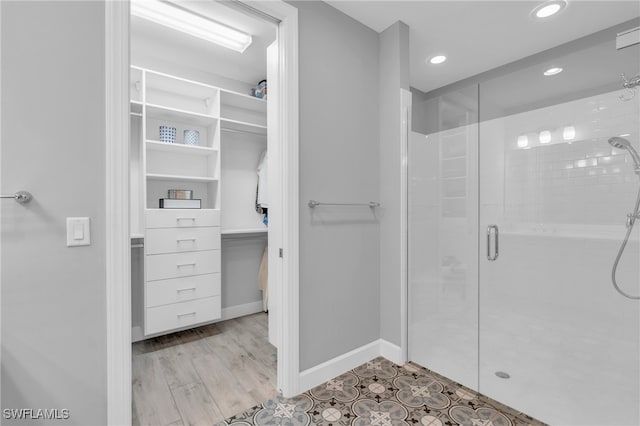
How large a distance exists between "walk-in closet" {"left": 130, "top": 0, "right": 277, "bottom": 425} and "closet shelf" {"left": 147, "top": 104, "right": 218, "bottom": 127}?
0.03 ft

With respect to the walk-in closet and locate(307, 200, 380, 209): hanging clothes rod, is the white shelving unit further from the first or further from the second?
locate(307, 200, 380, 209): hanging clothes rod

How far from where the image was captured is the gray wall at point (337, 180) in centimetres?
188

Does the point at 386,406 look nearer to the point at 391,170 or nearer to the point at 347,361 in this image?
the point at 347,361

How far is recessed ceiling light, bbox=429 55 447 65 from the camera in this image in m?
2.76

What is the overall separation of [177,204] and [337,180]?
57.4 inches

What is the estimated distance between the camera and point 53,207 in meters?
1.12

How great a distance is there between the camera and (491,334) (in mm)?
1818

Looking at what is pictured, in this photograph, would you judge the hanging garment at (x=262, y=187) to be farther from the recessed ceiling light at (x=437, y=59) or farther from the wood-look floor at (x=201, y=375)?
the recessed ceiling light at (x=437, y=59)

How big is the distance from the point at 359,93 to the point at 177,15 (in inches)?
54.1

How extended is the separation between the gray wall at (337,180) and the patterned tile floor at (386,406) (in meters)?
0.21

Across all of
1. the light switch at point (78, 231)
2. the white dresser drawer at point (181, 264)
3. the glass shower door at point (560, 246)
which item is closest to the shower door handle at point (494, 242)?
the glass shower door at point (560, 246)

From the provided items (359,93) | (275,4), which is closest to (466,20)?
(359,93)

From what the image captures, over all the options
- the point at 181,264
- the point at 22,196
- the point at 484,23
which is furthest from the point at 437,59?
the point at 22,196

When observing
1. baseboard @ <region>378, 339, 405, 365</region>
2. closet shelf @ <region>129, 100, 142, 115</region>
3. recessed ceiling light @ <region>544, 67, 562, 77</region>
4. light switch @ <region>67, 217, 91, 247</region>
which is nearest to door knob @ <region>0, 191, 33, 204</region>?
light switch @ <region>67, 217, 91, 247</region>
